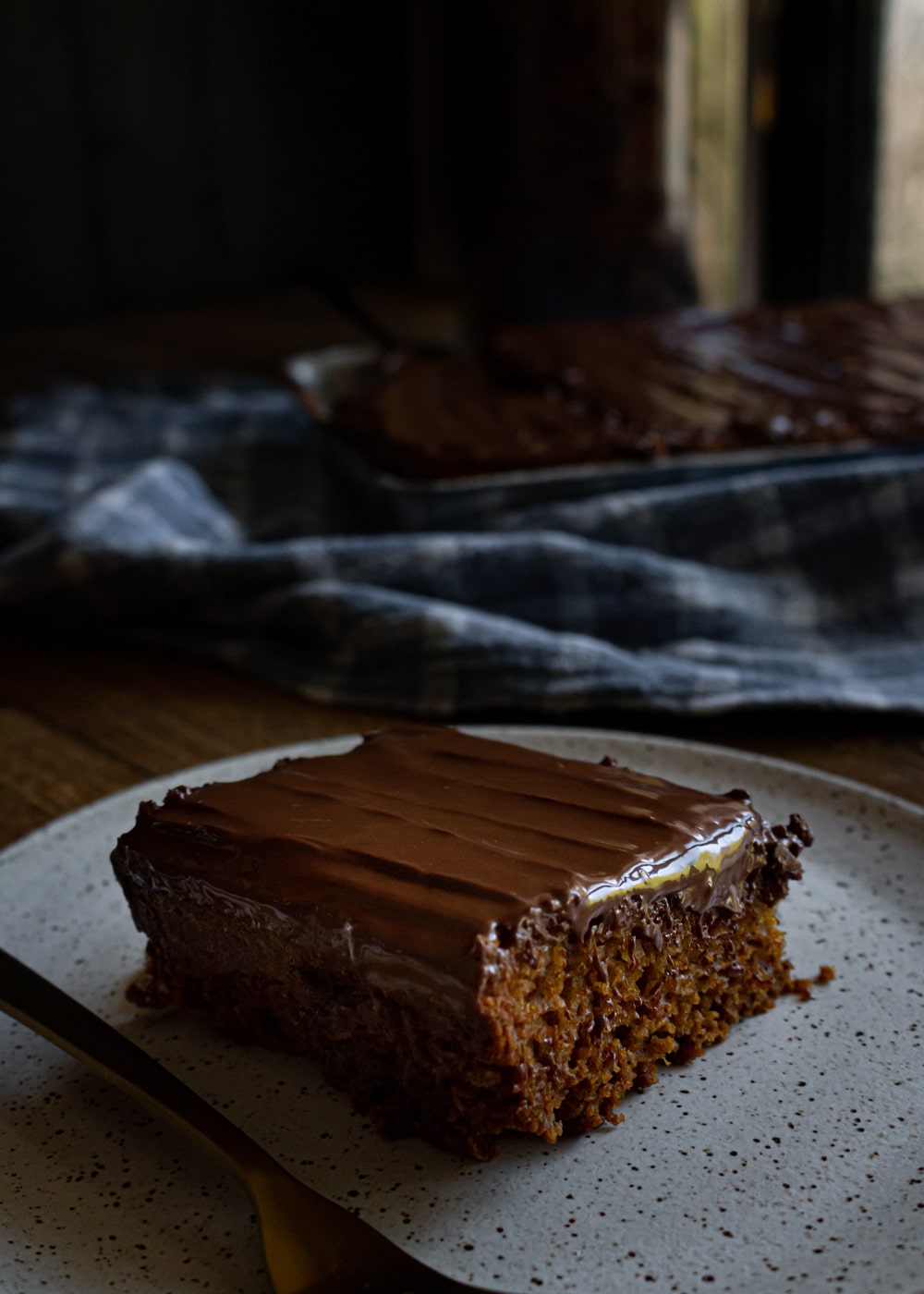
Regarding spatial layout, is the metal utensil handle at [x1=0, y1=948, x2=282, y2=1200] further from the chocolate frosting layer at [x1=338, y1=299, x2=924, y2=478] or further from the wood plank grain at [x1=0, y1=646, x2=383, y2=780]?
the chocolate frosting layer at [x1=338, y1=299, x2=924, y2=478]

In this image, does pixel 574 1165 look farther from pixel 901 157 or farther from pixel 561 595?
pixel 901 157

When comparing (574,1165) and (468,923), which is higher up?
(468,923)

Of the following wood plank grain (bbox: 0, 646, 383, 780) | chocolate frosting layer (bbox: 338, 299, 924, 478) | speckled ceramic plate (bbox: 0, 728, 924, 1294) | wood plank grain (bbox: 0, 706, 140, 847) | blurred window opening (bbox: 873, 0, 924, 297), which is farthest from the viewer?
blurred window opening (bbox: 873, 0, 924, 297)

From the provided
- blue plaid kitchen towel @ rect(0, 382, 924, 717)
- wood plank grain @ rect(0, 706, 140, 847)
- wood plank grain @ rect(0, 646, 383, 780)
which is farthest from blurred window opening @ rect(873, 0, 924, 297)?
wood plank grain @ rect(0, 706, 140, 847)

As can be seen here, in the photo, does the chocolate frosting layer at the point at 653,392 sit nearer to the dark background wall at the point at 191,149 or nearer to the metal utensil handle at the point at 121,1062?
the metal utensil handle at the point at 121,1062

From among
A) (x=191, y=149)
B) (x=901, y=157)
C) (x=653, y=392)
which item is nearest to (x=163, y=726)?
(x=653, y=392)

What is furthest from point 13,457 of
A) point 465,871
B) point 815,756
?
point 465,871

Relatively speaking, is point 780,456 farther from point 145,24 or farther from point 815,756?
point 145,24
